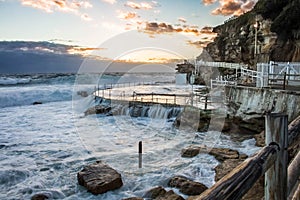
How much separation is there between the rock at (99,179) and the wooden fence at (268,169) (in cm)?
536

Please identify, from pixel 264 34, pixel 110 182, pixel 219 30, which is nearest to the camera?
pixel 110 182

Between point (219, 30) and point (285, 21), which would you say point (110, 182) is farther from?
point (219, 30)

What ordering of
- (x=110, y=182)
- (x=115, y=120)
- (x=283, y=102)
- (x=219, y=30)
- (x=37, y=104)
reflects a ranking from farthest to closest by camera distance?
1. (x=219, y=30)
2. (x=37, y=104)
3. (x=115, y=120)
4. (x=283, y=102)
5. (x=110, y=182)

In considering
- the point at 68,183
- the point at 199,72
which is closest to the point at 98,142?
the point at 68,183

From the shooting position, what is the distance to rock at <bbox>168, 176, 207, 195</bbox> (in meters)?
6.49

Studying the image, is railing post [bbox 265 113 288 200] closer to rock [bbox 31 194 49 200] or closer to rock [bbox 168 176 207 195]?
rock [bbox 168 176 207 195]

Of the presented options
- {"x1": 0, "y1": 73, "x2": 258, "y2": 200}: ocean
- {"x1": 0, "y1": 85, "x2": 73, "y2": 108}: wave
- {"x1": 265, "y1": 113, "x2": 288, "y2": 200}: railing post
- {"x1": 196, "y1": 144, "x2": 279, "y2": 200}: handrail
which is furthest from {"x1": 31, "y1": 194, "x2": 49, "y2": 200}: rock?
{"x1": 0, "y1": 85, "x2": 73, "y2": 108}: wave

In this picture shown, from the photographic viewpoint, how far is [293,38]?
20.3 m

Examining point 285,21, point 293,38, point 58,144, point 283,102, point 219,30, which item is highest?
point 219,30

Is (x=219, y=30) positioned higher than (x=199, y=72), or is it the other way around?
(x=219, y=30)

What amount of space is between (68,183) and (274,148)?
22.3 feet

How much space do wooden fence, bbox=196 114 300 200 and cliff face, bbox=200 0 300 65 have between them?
1943 cm

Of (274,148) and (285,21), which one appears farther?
(285,21)

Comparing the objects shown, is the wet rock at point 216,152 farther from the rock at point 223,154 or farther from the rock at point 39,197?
the rock at point 39,197
